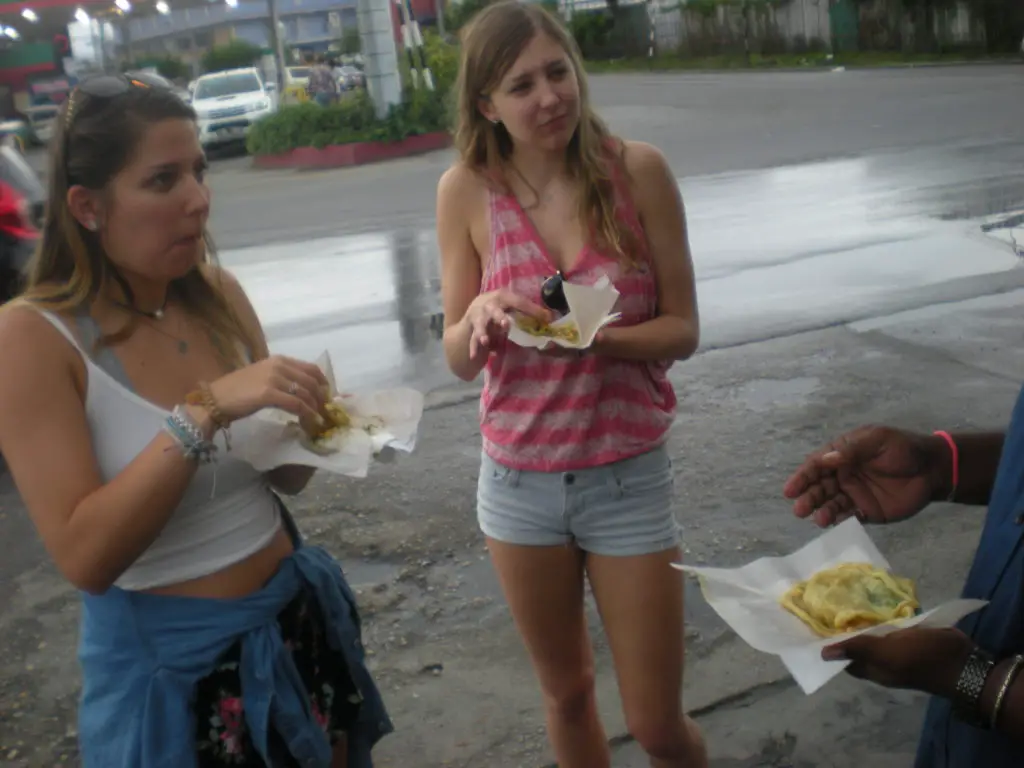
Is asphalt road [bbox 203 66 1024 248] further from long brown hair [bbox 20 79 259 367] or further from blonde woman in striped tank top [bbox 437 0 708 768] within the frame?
long brown hair [bbox 20 79 259 367]

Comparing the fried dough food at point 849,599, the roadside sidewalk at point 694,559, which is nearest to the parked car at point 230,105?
the roadside sidewalk at point 694,559

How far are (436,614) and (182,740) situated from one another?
2.34 meters

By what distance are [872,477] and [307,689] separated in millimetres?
1204

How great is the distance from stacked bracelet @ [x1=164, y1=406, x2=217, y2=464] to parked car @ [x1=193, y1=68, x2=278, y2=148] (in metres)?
23.3

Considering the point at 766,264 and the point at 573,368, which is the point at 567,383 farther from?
the point at 766,264

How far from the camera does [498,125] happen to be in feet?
9.18

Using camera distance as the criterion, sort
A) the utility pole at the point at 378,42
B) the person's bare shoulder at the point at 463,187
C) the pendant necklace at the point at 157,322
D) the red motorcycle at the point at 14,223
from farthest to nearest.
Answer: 1. the utility pole at the point at 378,42
2. the red motorcycle at the point at 14,223
3. the person's bare shoulder at the point at 463,187
4. the pendant necklace at the point at 157,322

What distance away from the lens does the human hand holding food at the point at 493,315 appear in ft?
7.95

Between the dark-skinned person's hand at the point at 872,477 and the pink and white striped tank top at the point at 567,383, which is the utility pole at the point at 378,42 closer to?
the pink and white striped tank top at the point at 567,383

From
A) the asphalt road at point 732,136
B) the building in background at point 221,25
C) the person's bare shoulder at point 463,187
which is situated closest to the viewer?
the person's bare shoulder at point 463,187

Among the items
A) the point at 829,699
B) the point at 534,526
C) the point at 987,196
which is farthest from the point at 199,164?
the point at 987,196

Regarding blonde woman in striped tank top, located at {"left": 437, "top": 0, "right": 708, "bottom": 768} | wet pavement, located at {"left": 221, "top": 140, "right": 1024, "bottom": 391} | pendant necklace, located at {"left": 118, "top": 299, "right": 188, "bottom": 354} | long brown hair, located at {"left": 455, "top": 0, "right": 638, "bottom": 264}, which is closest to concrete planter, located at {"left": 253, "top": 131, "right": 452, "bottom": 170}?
wet pavement, located at {"left": 221, "top": 140, "right": 1024, "bottom": 391}

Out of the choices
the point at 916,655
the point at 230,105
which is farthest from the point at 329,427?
the point at 230,105

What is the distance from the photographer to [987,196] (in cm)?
1135
